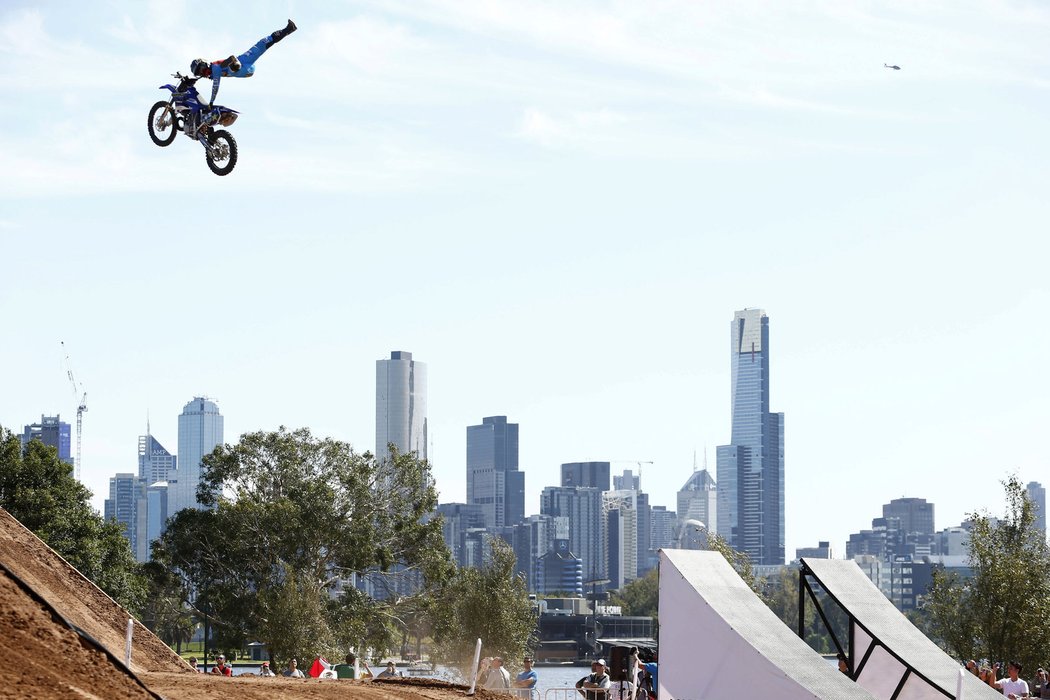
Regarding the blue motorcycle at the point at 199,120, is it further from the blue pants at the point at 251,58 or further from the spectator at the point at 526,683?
the spectator at the point at 526,683

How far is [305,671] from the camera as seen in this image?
6625 cm

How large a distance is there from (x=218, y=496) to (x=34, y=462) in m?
10.9

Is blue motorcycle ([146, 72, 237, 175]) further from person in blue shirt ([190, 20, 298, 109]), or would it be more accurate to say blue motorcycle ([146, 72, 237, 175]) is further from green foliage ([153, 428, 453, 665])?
green foliage ([153, 428, 453, 665])

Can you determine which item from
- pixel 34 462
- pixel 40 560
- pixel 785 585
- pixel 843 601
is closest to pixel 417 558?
pixel 34 462

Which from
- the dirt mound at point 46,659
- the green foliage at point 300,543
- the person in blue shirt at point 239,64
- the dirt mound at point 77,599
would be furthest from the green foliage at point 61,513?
the dirt mound at point 46,659

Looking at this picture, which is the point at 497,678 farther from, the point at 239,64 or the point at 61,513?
the point at 61,513

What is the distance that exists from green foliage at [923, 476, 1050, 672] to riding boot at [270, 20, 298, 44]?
1305 inches

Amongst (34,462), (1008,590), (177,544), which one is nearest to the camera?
(1008,590)

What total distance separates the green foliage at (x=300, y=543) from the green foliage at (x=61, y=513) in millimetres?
4088

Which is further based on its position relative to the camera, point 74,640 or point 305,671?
point 305,671

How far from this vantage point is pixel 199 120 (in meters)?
25.5

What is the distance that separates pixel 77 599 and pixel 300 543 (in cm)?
3769

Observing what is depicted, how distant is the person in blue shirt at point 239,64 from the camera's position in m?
23.5

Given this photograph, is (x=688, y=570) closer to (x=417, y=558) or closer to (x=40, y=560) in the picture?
(x=40, y=560)
